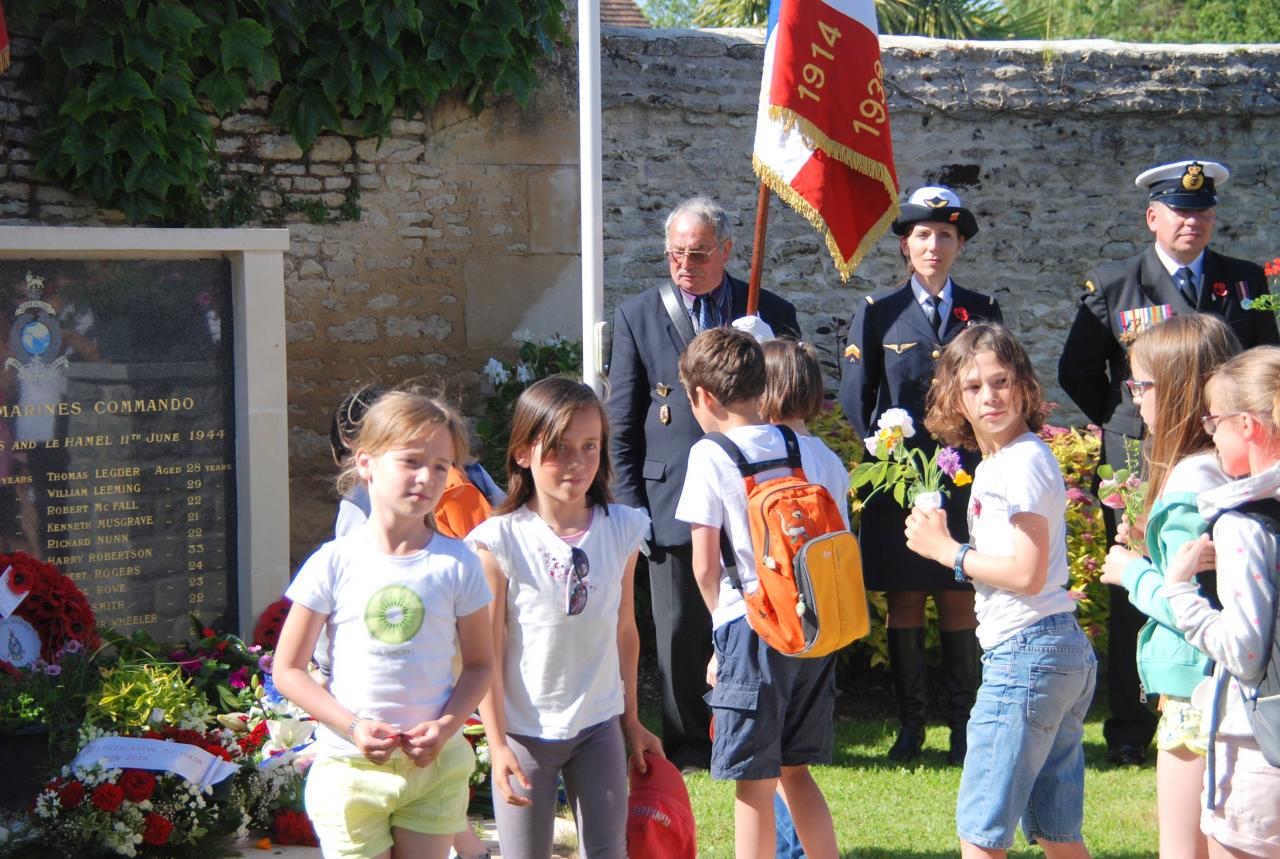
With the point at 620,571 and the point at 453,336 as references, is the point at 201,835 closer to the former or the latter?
the point at 620,571

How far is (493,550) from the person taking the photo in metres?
2.88

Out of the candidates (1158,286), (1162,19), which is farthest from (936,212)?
(1162,19)

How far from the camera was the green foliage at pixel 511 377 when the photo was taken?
618 centimetres

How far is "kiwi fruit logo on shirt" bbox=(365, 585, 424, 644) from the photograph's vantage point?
2652mm

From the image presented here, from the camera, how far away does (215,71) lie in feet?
20.1

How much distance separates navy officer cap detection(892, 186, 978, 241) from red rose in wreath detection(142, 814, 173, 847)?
3.13 metres

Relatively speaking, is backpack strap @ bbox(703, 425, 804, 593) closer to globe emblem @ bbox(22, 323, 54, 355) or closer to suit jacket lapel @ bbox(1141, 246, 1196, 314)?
suit jacket lapel @ bbox(1141, 246, 1196, 314)

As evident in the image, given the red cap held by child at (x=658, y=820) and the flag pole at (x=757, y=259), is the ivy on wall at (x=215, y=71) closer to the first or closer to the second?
the flag pole at (x=757, y=259)

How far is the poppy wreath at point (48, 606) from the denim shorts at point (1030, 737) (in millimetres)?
2792

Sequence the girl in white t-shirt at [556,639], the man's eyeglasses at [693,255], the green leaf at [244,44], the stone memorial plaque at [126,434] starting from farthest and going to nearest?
the green leaf at [244,44], the stone memorial plaque at [126,434], the man's eyeglasses at [693,255], the girl in white t-shirt at [556,639]

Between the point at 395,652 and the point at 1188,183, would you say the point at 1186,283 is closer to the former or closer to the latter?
the point at 1188,183

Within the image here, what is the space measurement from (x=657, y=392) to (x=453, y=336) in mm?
2434

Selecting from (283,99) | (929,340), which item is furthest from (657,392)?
(283,99)

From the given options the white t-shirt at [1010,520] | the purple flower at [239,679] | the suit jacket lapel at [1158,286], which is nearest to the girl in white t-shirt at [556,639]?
the white t-shirt at [1010,520]
